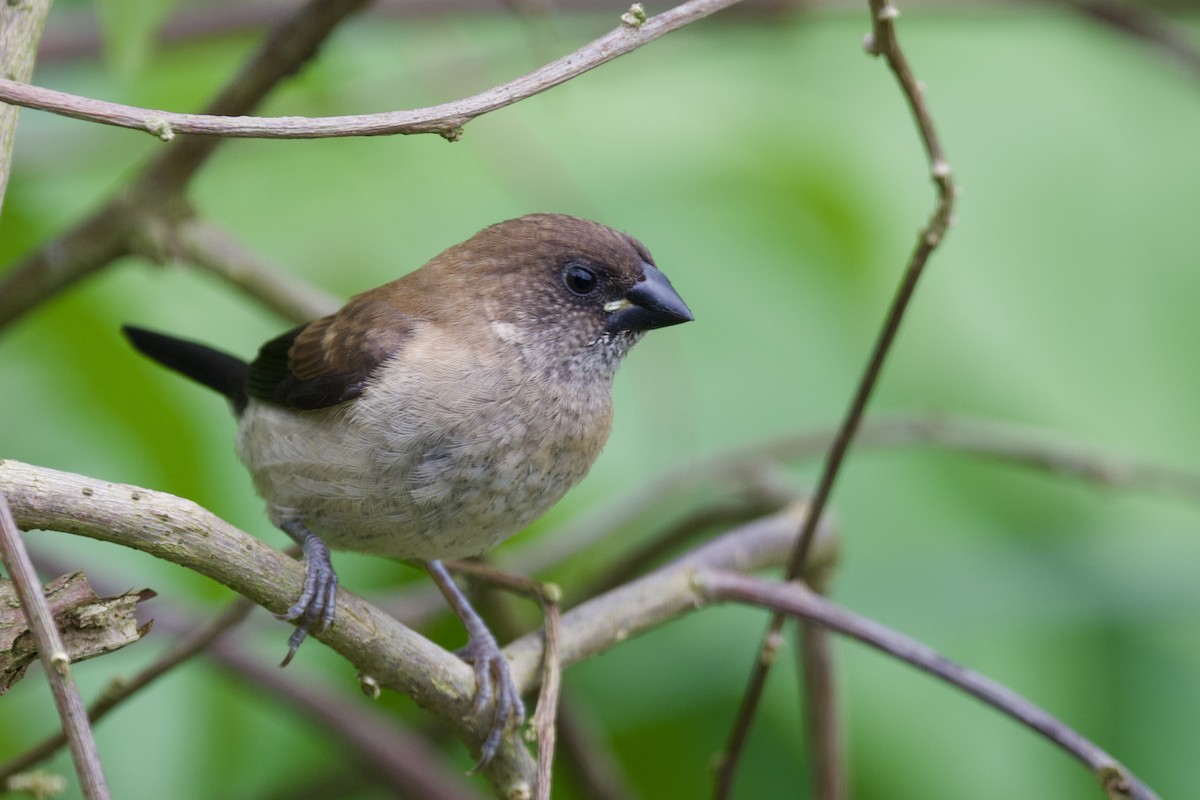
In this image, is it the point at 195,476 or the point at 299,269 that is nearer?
the point at 195,476

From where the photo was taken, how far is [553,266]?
220 centimetres

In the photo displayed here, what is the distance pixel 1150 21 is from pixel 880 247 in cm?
101

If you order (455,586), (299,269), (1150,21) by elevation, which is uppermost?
(1150,21)

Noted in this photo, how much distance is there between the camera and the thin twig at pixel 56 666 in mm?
1072

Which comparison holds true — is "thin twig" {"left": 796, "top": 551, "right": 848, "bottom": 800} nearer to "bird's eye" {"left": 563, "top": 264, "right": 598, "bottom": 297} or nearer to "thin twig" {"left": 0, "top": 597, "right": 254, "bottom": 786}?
"bird's eye" {"left": 563, "top": 264, "right": 598, "bottom": 297}

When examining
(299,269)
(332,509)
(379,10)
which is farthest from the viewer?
(299,269)

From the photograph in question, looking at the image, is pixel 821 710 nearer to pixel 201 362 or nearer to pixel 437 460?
pixel 437 460

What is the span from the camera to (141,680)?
1918mm

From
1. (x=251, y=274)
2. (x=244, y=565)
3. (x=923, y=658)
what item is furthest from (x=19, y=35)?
(x=923, y=658)

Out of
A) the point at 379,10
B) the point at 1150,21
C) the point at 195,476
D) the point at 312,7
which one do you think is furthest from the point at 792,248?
the point at 312,7

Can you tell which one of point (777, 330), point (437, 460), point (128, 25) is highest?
point (777, 330)

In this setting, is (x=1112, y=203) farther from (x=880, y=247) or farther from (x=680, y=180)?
(x=680, y=180)

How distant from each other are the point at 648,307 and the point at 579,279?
0.13 metres

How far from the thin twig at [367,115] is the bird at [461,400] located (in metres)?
0.74
